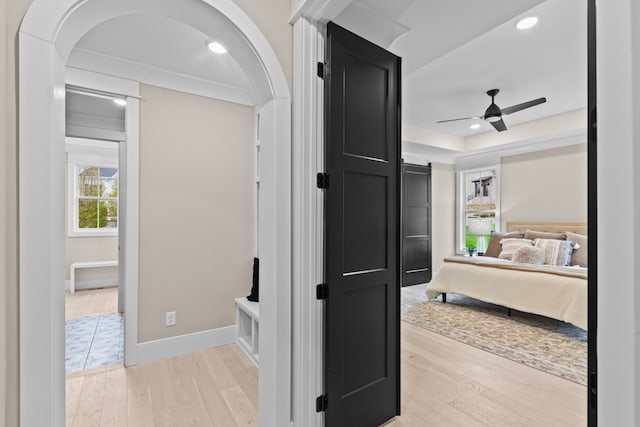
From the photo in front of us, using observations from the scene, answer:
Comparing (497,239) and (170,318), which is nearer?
(170,318)

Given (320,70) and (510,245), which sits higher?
(320,70)

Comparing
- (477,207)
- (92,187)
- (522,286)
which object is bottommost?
(522,286)

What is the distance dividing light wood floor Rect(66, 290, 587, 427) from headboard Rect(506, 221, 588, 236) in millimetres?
3100

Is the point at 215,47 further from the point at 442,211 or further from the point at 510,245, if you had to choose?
the point at 442,211

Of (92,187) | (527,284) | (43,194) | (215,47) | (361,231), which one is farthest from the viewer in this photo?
(92,187)

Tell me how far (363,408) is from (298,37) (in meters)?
2.06

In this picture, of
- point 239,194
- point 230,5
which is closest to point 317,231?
point 230,5

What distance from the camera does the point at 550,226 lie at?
503 centimetres

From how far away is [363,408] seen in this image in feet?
5.89

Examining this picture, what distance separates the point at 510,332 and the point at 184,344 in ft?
11.2

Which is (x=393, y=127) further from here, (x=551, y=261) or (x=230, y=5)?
(x=551, y=261)

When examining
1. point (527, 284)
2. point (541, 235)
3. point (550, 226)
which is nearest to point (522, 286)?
point (527, 284)

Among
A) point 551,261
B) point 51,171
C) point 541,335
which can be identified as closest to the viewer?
point 51,171

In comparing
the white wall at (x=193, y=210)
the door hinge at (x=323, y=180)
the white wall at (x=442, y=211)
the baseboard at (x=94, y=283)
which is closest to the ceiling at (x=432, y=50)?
the white wall at (x=193, y=210)
